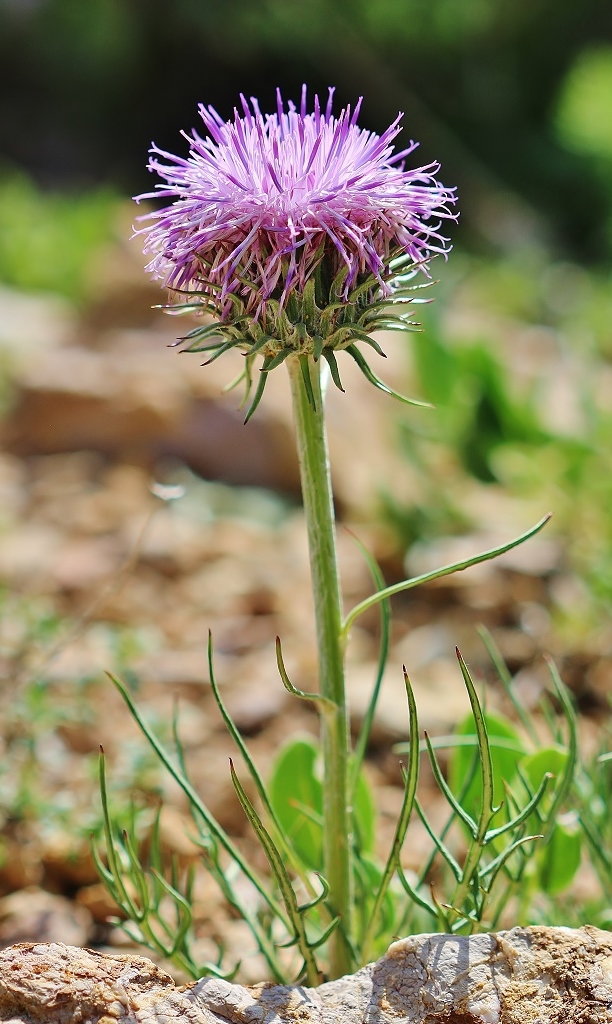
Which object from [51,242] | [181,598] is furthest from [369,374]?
[51,242]

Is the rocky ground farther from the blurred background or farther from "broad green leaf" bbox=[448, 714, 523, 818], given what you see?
"broad green leaf" bbox=[448, 714, 523, 818]

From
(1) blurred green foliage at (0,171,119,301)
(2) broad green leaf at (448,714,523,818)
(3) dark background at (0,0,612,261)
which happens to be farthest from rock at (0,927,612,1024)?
(3) dark background at (0,0,612,261)

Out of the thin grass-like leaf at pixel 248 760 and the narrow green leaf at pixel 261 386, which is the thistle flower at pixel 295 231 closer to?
the narrow green leaf at pixel 261 386

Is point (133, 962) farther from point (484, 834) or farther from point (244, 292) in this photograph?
point (244, 292)

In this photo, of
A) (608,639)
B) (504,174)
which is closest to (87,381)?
(608,639)

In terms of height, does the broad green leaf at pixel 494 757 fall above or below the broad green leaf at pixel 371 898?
above

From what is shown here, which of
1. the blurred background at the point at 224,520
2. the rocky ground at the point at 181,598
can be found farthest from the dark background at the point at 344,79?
the rocky ground at the point at 181,598

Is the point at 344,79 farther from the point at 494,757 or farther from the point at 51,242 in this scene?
the point at 494,757
